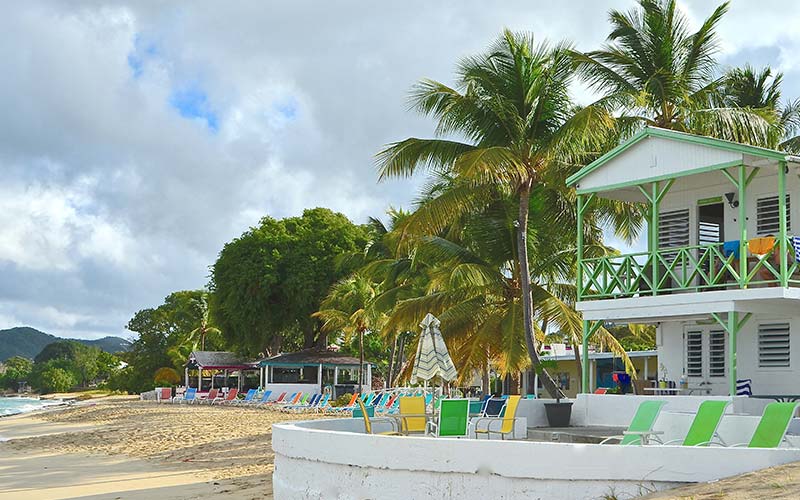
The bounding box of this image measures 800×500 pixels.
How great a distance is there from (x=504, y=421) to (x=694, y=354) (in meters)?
6.69

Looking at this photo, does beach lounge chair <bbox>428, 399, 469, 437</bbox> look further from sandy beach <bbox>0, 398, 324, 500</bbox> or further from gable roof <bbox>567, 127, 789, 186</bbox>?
gable roof <bbox>567, 127, 789, 186</bbox>

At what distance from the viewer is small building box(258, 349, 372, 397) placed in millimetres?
44562

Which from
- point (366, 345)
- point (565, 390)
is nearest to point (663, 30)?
point (565, 390)

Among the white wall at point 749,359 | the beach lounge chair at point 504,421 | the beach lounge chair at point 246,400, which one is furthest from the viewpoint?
the beach lounge chair at point 246,400

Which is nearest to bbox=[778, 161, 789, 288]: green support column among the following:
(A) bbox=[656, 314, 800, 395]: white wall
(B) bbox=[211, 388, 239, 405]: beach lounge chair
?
(A) bbox=[656, 314, 800, 395]: white wall

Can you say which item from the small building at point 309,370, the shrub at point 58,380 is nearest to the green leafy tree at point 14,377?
the shrub at point 58,380

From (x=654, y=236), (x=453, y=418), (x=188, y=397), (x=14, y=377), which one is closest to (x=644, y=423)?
(x=453, y=418)

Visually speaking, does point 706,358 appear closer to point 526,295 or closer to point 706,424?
point 526,295

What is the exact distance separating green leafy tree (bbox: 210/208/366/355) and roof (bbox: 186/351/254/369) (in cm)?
98

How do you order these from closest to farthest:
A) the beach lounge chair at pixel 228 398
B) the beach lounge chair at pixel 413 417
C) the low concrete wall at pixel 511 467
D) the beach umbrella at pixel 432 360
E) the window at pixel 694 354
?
the low concrete wall at pixel 511 467 < the beach lounge chair at pixel 413 417 < the beach umbrella at pixel 432 360 < the window at pixel 694 354 < the beach lounge chair at pixel 228 398

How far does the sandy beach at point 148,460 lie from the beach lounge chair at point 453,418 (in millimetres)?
3395

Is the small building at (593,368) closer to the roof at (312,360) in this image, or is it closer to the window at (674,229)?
the roof at (312,360)

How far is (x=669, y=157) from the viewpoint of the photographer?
16391 millimetres

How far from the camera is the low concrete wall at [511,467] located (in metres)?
8.50
